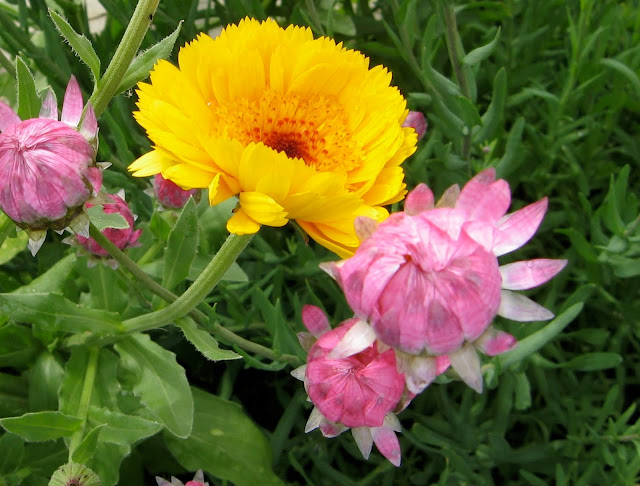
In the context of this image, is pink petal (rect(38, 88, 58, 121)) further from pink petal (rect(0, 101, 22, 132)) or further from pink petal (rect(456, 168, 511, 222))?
pink petal (rect(456, 168, 511, 222))

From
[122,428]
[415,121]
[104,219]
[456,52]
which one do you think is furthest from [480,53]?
[122,428]

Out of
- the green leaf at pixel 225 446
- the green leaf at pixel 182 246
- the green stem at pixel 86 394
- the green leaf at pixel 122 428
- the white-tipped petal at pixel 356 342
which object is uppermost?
the white-tipped petal at pixel 356 342

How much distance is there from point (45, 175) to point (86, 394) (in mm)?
452

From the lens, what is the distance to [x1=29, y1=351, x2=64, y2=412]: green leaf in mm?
1159

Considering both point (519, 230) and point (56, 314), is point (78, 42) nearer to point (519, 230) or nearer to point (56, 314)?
point (56, 314)

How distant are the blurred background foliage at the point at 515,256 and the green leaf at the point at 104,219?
0.25m

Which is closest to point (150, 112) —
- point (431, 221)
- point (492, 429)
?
point (431, 221)

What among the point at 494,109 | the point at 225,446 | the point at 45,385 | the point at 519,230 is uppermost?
the point at 519,230

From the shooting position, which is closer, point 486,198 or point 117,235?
point 486,198

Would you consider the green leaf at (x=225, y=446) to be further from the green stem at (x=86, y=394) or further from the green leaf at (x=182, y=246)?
the green leaf at (x=182, y=246)

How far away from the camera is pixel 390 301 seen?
594 millimetres

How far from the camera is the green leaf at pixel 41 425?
0.89 metres

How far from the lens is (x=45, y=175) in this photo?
700 millimetres

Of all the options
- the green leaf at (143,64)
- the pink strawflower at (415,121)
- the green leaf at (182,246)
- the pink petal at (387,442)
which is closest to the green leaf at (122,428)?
the green leaf at (182,246)
